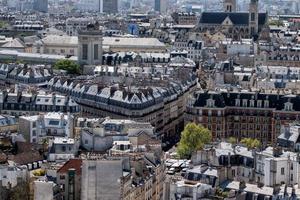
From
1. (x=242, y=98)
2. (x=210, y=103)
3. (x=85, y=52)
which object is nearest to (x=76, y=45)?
(x=85, y=52)

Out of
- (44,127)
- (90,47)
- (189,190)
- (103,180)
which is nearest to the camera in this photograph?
(103,180)

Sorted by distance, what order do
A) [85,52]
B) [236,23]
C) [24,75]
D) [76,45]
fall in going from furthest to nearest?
[236,23], [76,45], [85,52], [24,75]

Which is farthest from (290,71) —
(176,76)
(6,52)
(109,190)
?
(109,190)

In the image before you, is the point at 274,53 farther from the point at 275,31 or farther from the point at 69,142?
the point at 69,142

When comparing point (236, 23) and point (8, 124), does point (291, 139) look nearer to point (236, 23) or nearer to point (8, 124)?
point (8, 124)

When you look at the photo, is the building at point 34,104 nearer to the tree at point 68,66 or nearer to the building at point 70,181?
the building at point 70,181

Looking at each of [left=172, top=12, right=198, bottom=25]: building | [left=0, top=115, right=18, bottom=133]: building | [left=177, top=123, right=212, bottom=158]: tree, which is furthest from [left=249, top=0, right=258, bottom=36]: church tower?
[left=0, top=115, right=18, bottom=133]: building
